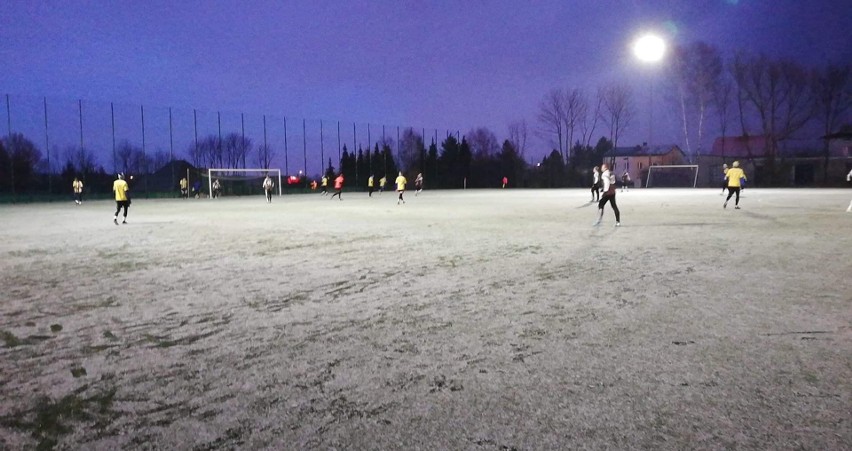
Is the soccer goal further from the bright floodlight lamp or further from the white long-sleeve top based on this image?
the white long-sleeve top

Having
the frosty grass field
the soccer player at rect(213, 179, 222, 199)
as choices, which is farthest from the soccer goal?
the frosty grass field

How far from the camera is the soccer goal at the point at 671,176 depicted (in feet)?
198

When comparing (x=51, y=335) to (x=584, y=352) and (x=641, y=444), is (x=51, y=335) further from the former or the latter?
(x=641, y=444)

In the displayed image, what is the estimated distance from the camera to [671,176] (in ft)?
204

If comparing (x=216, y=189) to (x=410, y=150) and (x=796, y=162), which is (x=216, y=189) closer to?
(x=410, y=150)

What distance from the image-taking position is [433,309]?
578cm

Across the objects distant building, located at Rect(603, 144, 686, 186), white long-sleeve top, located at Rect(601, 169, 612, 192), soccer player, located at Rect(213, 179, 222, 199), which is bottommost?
soccer player, located at Rect(213, 179, 222, 199)

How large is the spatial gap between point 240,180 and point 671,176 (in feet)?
152

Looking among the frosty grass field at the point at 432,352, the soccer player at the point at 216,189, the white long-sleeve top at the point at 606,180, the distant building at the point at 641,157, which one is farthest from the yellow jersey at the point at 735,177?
the distant building at the point at 641,157

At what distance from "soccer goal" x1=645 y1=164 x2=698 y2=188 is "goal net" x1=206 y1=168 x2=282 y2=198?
130 ft

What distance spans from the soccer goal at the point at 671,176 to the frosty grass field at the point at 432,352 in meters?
55.7

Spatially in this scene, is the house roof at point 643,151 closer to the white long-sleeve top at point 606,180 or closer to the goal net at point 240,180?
the goal net at point 240,180

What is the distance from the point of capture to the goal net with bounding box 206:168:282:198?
4728 centimetres

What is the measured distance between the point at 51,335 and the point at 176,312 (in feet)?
3.68
